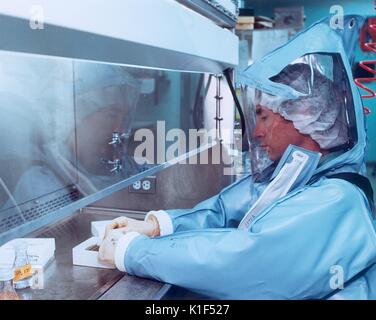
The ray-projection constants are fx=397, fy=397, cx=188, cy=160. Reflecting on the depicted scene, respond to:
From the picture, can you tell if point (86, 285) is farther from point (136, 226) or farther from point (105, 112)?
point (105, 112)

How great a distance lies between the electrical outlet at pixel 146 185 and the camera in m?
2.31

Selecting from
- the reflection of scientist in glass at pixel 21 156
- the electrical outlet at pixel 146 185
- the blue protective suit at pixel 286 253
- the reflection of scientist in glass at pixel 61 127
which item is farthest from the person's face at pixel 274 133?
the electrical outlet at pixel 146 185

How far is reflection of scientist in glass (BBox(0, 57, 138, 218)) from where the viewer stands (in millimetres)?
1292

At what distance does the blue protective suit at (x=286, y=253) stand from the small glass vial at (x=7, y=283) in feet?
1.17

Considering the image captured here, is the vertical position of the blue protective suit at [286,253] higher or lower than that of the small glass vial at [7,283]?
higher

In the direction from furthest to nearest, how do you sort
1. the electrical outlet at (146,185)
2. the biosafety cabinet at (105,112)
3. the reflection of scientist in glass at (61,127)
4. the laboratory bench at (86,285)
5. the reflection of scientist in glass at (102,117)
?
the electrical outlet at (146,185), the reflection of scientist in glass at (102,117), the reflection of scientist in glass at (61,127), the laboratory bench at (86,285), the biosafety cabinet at (105,112)

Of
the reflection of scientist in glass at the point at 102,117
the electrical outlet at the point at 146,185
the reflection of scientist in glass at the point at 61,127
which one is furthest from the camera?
the electrical outlet at the point at 146,185

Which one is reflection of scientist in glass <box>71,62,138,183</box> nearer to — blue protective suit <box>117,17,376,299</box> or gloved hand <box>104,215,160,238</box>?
gloved hand <box>104,215,160,238</box>

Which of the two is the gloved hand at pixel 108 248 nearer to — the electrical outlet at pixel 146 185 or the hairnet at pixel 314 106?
the hairnet at pixel 314 106

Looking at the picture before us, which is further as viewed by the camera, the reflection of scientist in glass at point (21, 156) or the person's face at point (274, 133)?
the person's face at point (274, 133)

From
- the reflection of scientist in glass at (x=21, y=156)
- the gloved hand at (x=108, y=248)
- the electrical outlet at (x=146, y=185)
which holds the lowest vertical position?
the gloved hand at (x=108, y=248)

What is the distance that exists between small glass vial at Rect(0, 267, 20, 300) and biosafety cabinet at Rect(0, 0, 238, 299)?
0.16m

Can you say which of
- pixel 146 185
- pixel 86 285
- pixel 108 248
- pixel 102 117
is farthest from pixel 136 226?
pixel 146 185

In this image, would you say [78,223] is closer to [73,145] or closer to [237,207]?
[73,145]
